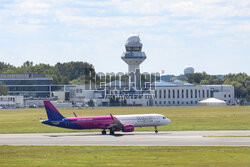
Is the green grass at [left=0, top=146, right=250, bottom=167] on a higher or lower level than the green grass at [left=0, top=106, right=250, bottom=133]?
lower

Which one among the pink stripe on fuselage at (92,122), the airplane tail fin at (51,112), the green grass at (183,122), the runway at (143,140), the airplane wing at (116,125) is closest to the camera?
the runway at (143,140)

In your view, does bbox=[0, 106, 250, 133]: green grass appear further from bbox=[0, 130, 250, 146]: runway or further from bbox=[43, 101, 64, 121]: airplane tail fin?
bbox=[0, 130, 250, 146]: runway

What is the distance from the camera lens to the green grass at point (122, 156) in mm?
50500

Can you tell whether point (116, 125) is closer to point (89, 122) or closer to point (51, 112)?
point (89, 122)

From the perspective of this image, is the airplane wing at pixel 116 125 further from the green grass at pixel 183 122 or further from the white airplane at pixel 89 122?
the green grass at pixel 183 122

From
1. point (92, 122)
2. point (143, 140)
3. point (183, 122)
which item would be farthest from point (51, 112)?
point (183, 122)

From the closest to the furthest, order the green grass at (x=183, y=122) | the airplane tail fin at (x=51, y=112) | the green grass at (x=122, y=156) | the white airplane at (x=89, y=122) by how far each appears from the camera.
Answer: the green grass at (x=122, y=156) < the white airplane at (x=89, y=122) < the airplane tail fin at (x=51, y=112) < the green grass at (x=183, y=122)

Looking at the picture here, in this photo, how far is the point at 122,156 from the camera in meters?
55.2

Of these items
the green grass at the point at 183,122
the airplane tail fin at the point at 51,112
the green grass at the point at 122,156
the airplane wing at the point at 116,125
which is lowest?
the green grass at the point at 122,156

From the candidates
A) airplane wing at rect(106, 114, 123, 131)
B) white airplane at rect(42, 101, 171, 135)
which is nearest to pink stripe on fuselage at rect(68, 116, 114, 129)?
white airplane at rect(42, 101, 171, 135)

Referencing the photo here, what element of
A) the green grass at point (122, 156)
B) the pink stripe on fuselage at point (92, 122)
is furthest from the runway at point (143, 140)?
the green grass at point (122, 156)

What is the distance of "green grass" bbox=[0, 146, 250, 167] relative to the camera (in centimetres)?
5050

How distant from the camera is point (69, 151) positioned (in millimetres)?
60188

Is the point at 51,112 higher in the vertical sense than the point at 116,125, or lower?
higher
